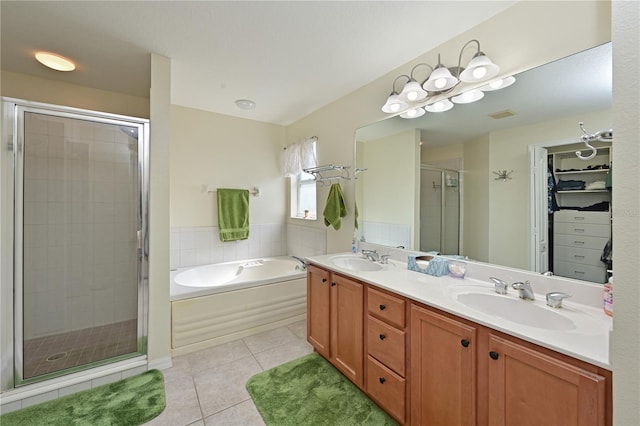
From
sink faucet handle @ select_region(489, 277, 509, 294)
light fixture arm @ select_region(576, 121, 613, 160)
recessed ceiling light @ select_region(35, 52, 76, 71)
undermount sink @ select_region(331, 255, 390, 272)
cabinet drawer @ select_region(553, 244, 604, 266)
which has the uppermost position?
recessed ceiling light @ select_region(35, 52, 76, 71)

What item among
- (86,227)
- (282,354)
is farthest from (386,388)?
(86,227)

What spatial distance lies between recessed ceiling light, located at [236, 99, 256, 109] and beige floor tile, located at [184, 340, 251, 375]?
263cm

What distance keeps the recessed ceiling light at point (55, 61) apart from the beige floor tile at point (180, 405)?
109 inches

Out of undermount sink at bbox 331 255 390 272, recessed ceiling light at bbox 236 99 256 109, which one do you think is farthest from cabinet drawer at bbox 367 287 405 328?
recessed ceiling light at bbox 236 99 256 109

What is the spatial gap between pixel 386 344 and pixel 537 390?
0.72 m

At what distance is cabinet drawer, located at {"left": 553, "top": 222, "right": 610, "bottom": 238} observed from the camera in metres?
1.26

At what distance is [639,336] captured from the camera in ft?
1.65

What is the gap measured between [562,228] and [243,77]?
8.79ft

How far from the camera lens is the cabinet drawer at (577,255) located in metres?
1.27

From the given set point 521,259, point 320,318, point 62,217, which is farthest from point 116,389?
point 521,259

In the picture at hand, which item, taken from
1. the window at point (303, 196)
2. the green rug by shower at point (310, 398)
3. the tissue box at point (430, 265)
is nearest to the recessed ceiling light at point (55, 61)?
the window at point (303, 196)

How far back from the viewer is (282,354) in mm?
2266

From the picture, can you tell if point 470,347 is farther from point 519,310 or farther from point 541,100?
point 541,100

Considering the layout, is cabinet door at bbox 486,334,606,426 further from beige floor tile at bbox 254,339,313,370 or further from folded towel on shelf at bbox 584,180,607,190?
beige floor tile at bbox 254,339,313,370
